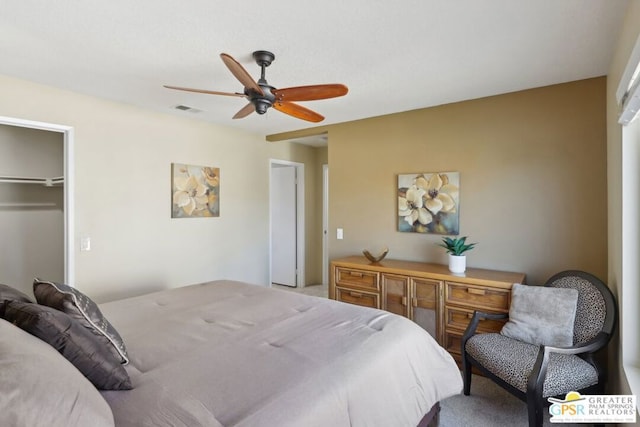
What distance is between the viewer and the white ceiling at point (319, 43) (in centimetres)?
172

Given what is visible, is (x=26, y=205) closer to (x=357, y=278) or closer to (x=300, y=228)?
(x=300, y=228)

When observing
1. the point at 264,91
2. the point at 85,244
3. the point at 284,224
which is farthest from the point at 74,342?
the point at 284,224

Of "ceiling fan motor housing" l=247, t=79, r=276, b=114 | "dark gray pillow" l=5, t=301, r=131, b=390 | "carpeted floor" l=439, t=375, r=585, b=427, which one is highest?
"ceiling fan motor housing" l=247, t=79, r=276, b=114

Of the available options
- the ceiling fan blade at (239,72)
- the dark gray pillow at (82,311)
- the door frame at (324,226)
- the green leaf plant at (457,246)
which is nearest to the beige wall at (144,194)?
the door frame at (324,226)

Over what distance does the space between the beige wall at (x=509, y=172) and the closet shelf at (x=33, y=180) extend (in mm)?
3267

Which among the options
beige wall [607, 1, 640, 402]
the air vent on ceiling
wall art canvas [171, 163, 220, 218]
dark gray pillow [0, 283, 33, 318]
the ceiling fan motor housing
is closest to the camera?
dark gray pillow [0, 283, 33, 318]

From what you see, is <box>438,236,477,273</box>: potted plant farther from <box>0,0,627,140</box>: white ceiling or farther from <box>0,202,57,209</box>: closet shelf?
<box>0,202,57,209</box>: closet shelf

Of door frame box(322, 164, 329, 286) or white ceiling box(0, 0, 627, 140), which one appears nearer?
white ceiling box(0, 0, 627, 140)

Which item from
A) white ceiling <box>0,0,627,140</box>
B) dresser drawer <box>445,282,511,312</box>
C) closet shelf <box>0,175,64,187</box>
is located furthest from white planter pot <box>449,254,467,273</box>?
closet shelf <box>0,175,64,187</box>

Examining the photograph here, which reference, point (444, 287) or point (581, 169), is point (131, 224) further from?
point (581, 169)

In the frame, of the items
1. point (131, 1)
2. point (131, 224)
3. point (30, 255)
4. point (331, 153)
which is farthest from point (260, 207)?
point (131, 1)

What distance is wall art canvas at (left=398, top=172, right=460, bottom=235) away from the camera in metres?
Answer: 3.32

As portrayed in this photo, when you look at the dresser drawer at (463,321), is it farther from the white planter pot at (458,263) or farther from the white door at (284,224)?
the white door at (284,224)

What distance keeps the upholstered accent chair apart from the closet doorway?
383 cm
